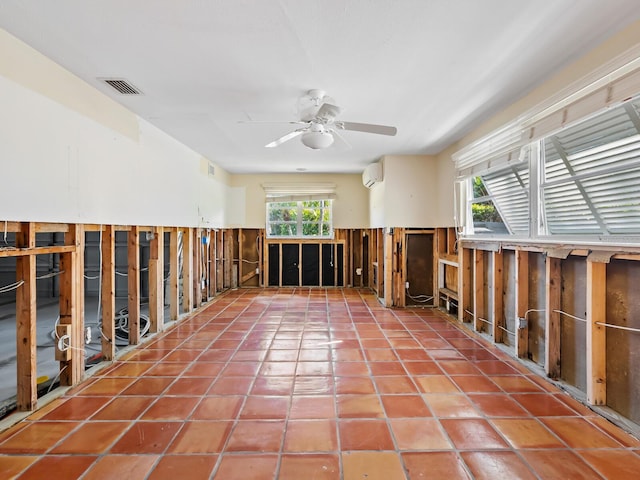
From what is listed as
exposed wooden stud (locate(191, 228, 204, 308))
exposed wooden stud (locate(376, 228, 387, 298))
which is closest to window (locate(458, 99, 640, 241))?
exposed wooden stud (locate(376, 228, 387, 298))

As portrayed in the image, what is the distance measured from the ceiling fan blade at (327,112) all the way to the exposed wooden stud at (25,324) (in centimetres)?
226

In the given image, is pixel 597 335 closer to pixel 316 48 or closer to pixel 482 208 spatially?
pixel 482 208

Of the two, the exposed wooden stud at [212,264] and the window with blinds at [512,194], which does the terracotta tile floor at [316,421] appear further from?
the exposed wooden stud at [212,264]

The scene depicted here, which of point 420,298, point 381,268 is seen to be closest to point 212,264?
point 381,268

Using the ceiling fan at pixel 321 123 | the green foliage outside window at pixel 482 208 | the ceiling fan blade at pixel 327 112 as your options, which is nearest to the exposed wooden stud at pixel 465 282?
the green foliage outside window at pixel 482 208

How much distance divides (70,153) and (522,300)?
13.5 ft

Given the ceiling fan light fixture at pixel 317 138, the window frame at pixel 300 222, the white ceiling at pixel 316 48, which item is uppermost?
the white ceiling at pixel 316 48

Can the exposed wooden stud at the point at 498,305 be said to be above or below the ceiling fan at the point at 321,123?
below

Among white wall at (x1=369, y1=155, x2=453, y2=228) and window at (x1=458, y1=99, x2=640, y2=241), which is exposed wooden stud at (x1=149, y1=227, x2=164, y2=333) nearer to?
white wall at (x1=369, y1=155, x2=453, y2=228)

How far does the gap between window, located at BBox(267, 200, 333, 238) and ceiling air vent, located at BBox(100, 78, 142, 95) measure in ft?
14.3

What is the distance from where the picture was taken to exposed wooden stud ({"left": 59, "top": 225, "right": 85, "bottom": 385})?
263cm

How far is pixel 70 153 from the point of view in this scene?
254 centimetres

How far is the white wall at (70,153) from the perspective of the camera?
6.80ft

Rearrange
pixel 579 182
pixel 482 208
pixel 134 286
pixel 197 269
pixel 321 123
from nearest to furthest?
pixel 579 182
pixel 321 123
pixel 134 286
pixel 482 208
pixel 197 269
